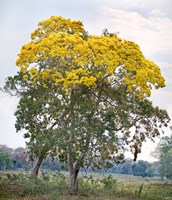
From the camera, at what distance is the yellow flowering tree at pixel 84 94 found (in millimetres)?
26047

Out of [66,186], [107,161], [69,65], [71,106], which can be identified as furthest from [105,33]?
[66,186]

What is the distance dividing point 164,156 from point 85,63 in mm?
59419

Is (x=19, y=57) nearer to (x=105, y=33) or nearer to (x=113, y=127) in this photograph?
(x=105, y=33)

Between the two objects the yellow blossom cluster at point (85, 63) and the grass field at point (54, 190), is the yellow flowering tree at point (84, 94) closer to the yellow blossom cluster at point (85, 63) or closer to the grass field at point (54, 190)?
the yellow blossom cluster at point (85, 63)

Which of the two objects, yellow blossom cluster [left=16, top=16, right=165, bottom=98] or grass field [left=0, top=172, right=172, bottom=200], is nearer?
grass field [left=0, top=172, right=172, bottom=200]

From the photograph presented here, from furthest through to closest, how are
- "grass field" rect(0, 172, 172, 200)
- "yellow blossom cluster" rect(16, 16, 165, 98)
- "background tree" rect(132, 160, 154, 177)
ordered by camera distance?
"background tree" rect(132, 160, 154, 177), "yellow blossom cluster" rect(16, 16, 165, 98), "grass field" rect(0, 172, 172, 200)

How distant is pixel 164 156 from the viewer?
269ft

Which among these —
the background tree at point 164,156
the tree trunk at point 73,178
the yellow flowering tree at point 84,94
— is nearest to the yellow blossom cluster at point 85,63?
the yellow flowering tree at point 84,94

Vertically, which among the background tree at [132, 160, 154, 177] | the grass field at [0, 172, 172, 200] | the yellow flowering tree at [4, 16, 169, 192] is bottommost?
the grass field at [0, 172, 172, 200]

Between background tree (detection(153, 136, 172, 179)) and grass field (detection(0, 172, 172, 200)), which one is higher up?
background tree (detection(153, 136, 172, 179))

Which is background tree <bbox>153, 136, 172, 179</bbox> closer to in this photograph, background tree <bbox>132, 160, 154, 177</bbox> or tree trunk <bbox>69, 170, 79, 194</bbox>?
background tree <bbox>132, 160, 154, 177</bbox>

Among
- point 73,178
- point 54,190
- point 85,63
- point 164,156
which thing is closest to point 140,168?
point 164,156

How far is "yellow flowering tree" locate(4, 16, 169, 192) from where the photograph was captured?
26.0 metres

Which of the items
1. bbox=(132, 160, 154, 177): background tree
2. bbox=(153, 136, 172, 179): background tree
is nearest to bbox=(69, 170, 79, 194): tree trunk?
bbox=(153, 136, 172, 179): background tree
